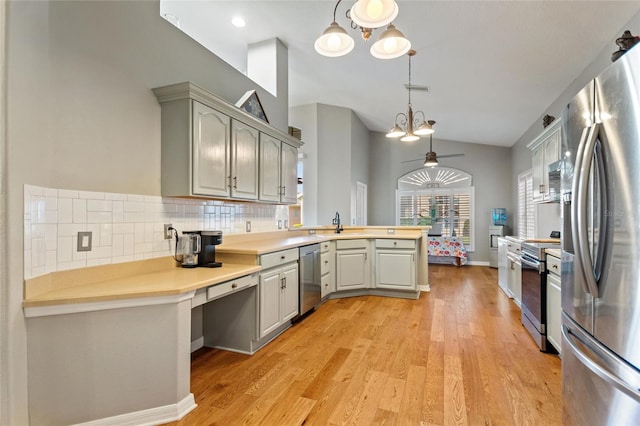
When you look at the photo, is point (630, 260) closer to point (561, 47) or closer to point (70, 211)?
point (70, 211)

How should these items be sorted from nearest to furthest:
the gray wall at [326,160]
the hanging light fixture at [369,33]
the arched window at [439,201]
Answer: the hanging light fixture at [369,33], the gray wall at [326,160], the arched window at [439,201]

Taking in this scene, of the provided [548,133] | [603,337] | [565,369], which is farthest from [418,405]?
[548,133]

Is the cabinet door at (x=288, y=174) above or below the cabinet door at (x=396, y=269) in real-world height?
above

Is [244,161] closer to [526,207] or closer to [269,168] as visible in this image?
[269,168]

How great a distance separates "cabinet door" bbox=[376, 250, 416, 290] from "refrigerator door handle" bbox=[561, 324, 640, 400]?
284 cm

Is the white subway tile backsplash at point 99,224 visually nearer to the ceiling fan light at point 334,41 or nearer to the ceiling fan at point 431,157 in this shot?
the ceiling fan light at point 334,41

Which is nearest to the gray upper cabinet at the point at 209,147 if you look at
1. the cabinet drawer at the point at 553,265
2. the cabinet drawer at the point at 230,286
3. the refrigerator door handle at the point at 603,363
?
the cabinet drawer at the point at 230,286

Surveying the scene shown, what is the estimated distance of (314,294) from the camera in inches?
145

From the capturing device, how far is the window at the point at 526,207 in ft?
18.3

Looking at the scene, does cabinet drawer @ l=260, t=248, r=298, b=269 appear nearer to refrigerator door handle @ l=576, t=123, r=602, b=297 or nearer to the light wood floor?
the light wood floor

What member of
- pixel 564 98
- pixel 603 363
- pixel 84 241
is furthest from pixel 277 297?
pixel 564 98

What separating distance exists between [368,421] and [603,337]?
49.3 inches

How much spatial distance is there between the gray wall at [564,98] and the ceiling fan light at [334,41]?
1706 mm

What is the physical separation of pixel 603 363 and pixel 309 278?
106 inches
